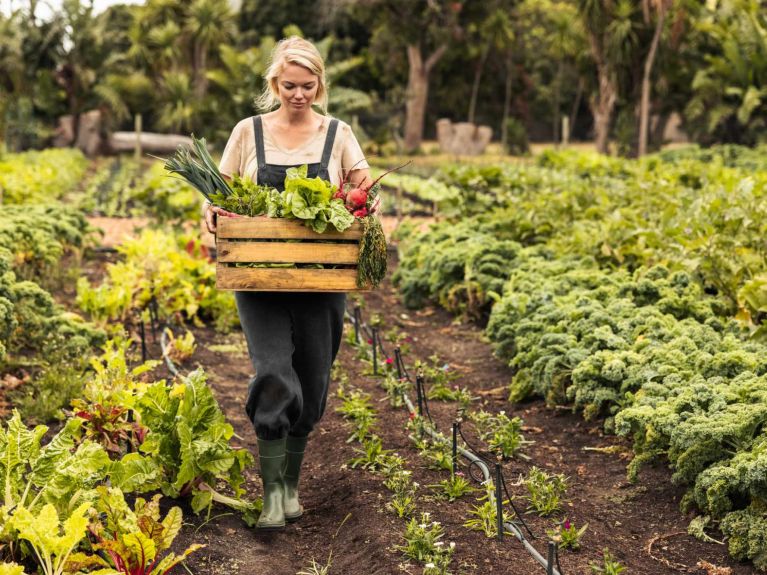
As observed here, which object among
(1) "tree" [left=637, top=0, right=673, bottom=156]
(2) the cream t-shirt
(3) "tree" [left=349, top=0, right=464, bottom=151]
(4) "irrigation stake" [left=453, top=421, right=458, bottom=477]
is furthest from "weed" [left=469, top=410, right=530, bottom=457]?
(3) "tree" [left=349, top=0, right=464, bottom=151]

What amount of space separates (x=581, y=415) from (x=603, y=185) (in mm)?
6484

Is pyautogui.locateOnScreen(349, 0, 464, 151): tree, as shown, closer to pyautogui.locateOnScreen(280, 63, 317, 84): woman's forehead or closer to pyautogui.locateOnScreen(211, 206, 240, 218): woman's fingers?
pyautogui.locateOnScreen(280, 63, 317, 84): woman's forehead

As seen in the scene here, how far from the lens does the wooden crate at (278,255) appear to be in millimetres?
3748

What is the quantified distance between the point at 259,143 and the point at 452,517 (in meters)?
1.71

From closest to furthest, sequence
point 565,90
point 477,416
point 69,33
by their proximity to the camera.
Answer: point 477,416, point 69,33, point 565,90

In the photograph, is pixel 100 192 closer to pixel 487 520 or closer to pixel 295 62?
pixel 295 62

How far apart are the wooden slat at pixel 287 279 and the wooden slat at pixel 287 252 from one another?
0.14 ft

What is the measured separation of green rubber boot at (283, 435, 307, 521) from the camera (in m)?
4.17

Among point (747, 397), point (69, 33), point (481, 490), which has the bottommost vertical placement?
point (481, 490)

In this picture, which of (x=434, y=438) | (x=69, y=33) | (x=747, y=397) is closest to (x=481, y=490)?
(x=434, y=438)

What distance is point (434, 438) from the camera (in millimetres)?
4836

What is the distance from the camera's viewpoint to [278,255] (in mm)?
3754

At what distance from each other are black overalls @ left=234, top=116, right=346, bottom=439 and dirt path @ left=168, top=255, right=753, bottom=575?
46 centimetres

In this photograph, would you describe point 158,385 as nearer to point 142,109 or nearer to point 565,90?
point 142,109
